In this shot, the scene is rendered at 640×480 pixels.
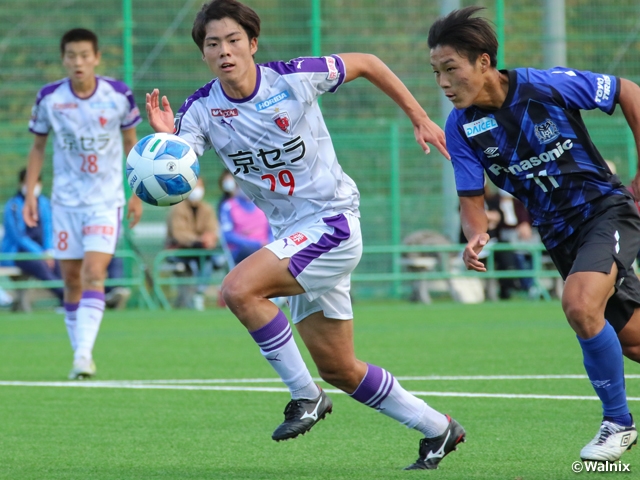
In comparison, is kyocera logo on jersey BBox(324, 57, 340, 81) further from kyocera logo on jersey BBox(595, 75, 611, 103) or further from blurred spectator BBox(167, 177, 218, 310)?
blurred spectator BBox(167, 177, 218, 310)

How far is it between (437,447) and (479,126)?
4.71 feet

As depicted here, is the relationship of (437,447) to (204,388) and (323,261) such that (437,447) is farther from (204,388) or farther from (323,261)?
(204,388)

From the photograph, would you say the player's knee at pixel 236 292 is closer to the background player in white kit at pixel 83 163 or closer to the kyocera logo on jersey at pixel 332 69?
the kyocera logo on jersey at pixel 332 69

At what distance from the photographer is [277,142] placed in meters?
5.25

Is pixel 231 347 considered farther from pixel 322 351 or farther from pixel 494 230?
pixel 494 230

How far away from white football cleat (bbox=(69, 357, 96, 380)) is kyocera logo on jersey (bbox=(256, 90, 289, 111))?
3.69 m

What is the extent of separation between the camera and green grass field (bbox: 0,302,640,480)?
507 cm

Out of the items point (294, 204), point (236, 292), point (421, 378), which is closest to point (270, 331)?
point (236, 292)

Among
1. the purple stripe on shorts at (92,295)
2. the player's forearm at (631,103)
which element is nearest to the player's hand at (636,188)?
the player's forearm at (631,103)

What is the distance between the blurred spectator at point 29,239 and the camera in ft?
51.5

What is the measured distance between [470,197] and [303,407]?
1.20m

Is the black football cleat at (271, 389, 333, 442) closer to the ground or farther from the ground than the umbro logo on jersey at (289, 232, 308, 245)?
closer to the ground

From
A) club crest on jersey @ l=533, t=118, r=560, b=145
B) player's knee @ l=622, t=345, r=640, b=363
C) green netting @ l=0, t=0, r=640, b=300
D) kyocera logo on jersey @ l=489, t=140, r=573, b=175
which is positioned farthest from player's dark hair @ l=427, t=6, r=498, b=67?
green netting @ l=0, t=0, r=640, b=300

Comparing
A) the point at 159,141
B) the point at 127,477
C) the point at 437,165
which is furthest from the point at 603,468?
the point at 437,165
